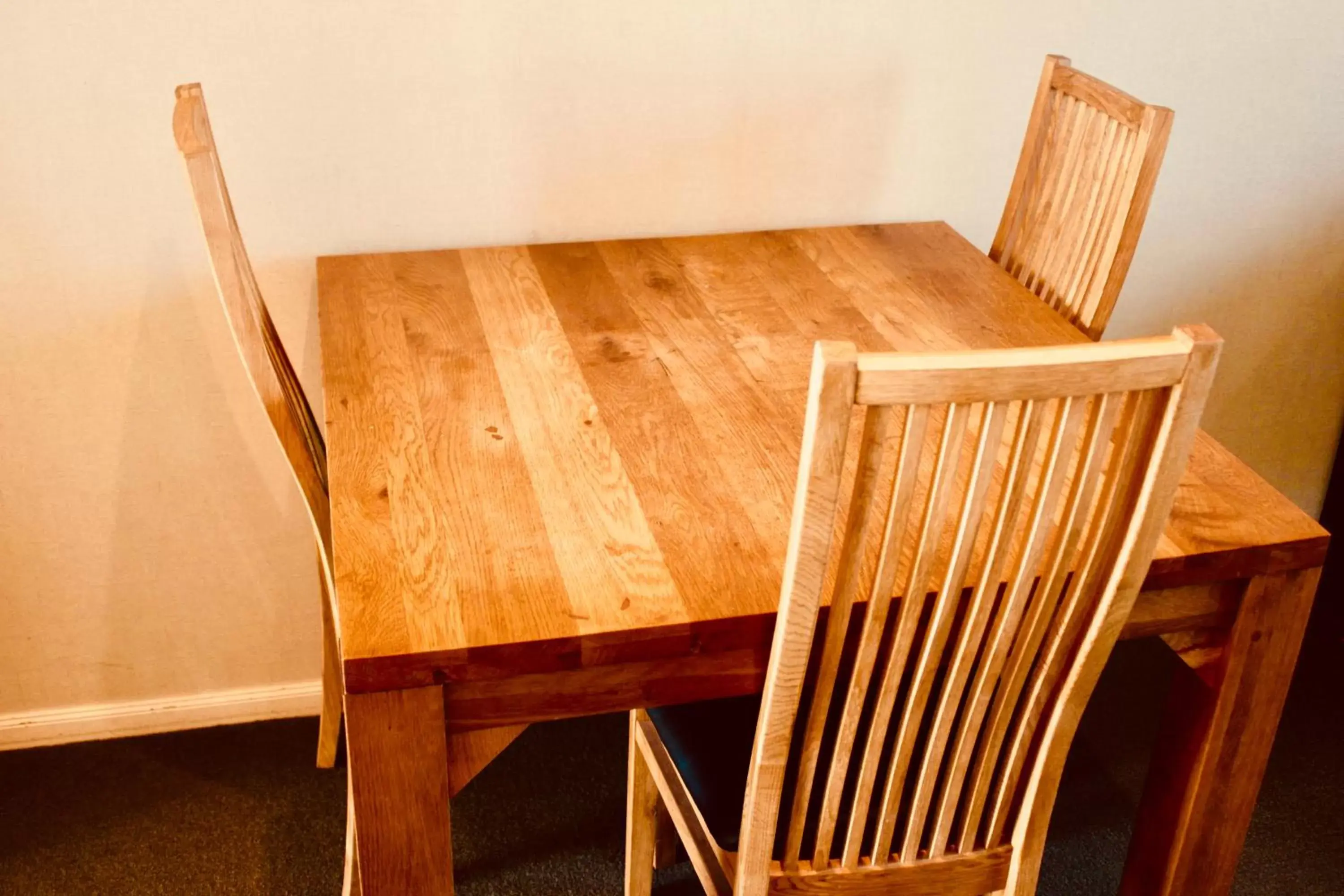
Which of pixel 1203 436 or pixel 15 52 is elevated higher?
pixel 15 52

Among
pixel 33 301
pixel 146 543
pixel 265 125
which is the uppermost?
pixel 265 125

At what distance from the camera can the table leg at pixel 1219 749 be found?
1371 mm

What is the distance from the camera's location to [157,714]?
221cm

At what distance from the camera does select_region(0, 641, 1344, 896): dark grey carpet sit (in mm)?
1915

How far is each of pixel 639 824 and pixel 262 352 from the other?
0.81m

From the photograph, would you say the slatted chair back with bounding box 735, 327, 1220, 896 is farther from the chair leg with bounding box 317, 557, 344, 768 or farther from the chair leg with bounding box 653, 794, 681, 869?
the chair leg with bounding box 317, 557, 344, 768

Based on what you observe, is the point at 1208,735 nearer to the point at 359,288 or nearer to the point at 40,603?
the point at 359,288

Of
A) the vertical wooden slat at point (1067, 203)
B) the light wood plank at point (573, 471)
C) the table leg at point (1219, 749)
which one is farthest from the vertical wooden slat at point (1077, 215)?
the light wood plank at point (573, 471)

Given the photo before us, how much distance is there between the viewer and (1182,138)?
2.24 metres

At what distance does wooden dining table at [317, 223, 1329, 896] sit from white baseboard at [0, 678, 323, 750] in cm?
84

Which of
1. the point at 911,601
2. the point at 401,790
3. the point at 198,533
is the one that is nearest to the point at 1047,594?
the point at 911,601

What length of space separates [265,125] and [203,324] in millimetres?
330

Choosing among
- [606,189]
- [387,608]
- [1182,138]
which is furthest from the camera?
[1182,138]

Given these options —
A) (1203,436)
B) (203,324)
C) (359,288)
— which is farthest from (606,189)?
(1203,436)
